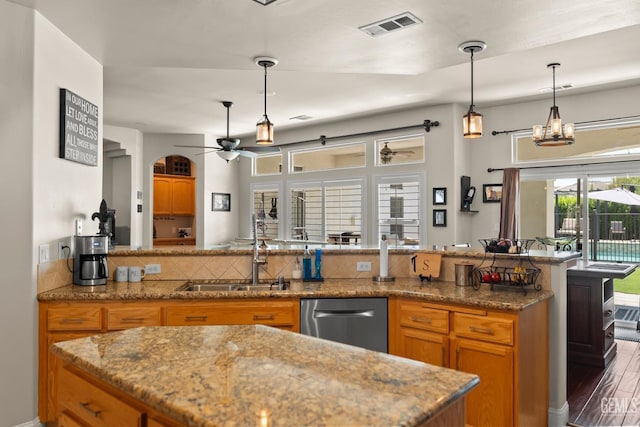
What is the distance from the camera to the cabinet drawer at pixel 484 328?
2.78 meters

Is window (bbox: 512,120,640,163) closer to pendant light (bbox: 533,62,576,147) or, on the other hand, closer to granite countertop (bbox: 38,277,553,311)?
pendant light (bbox: 533,62,576,147)

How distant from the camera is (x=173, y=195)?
10.2 m

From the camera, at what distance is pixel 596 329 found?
4.42 metres

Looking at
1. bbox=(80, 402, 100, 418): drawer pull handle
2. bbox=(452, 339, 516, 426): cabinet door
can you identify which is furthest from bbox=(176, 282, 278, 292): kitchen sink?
bbox=(80, 402, 100, 418): drawer pull handle

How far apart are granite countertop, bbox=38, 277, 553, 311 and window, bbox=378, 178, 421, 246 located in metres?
3.58

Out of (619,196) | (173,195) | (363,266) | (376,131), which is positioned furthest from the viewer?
(173,195)

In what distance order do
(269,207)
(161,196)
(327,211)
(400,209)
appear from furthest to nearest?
(161,196) → (269,207) → (327,211) → (400,209)

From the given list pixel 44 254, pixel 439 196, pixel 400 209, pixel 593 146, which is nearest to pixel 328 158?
pixel 400 209

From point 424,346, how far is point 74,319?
2.40 meters

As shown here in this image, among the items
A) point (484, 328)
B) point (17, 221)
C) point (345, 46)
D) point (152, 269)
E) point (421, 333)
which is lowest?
point (421, 333)

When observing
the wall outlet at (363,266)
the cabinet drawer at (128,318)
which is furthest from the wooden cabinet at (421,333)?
the cabinet drawer at (128,318)

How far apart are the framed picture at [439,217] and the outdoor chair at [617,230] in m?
2.12

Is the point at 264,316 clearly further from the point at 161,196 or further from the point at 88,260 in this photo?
the point at 161,196

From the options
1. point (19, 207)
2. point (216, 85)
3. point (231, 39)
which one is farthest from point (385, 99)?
point (19, 207)
